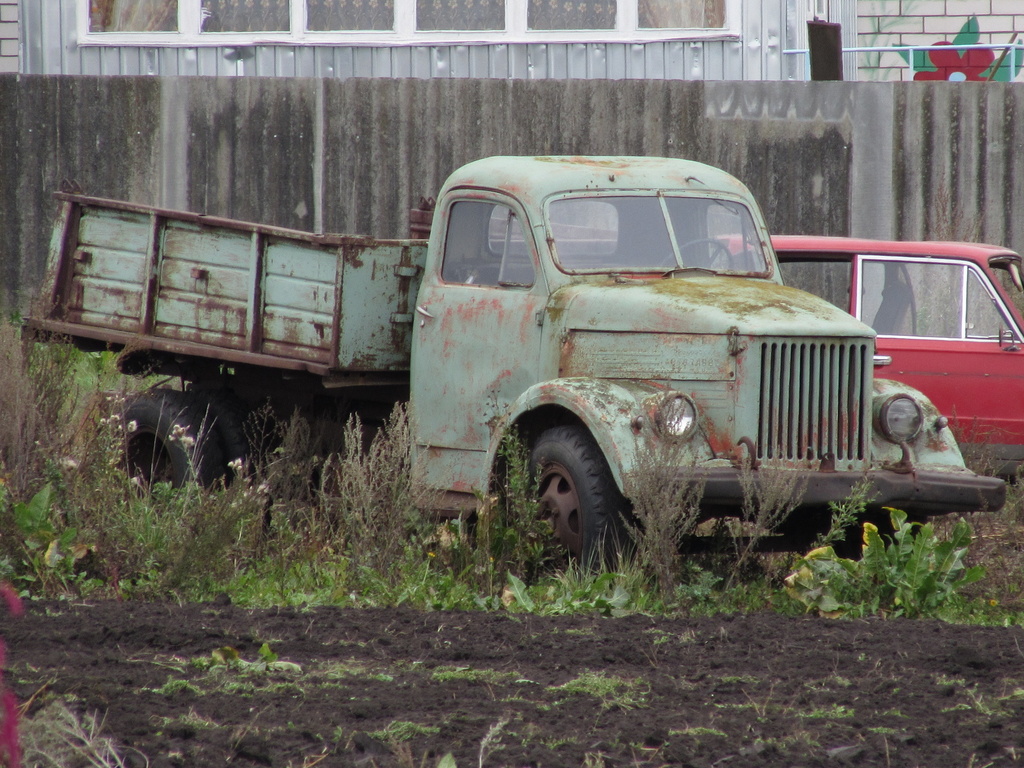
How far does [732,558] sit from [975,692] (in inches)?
94.7

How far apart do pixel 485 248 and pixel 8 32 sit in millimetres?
10524

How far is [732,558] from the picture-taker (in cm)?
657

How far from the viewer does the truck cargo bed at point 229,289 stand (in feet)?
23.7

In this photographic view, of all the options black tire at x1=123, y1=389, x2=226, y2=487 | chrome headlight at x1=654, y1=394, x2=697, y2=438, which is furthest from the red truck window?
black tire at x1=123, y1=389, x2=226, y2=487

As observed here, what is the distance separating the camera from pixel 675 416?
5.91m

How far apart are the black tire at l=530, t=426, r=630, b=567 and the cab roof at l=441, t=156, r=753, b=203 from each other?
142cm

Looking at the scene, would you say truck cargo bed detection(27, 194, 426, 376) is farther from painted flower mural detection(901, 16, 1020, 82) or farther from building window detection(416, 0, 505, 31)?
painted flower mural detection(901, 16, 1020, 82)

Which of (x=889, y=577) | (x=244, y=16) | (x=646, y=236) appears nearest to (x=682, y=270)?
(x=646, y=236)

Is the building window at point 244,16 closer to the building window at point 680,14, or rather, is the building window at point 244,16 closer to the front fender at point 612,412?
the building window at point 680,14

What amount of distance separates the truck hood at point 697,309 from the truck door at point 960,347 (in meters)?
2.08

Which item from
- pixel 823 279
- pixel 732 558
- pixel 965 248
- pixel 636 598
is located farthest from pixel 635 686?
pixel 823 279

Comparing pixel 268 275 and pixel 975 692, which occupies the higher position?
pixel 268 275

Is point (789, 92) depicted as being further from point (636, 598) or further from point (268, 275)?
point (636, 598)

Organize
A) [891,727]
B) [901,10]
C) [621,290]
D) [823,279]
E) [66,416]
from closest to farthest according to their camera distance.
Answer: [891,727] < [621,290] < [66,416] < [823,279] < [901,10]
